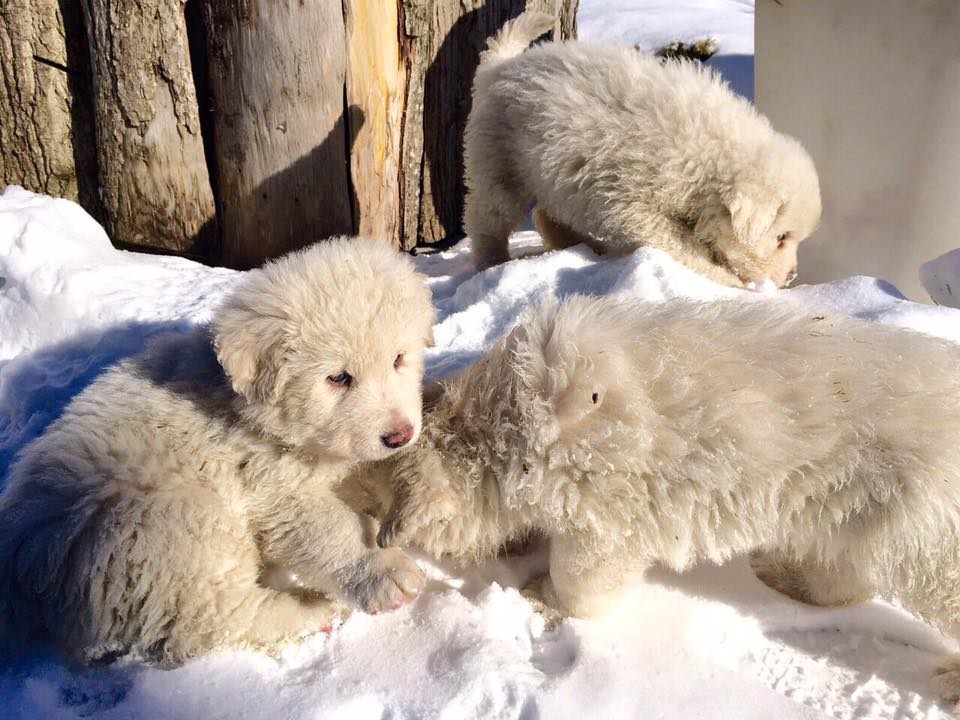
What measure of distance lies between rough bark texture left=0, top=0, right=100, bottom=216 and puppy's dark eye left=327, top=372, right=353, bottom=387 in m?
2.53

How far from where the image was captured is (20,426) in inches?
134

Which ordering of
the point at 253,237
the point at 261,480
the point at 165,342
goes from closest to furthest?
the point at 261,480, the point at 165,342, the point at 253,237

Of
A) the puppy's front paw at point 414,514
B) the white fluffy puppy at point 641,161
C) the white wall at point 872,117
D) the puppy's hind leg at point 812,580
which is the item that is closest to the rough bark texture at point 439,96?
the white fluffy puppy at point 641,161

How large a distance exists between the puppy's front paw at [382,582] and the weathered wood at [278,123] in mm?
2379

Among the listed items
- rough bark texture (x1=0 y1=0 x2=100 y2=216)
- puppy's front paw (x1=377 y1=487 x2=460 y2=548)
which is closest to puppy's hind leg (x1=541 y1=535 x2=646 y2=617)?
puppy's front paw (x1=377 y1=487 x2=460 y2=548)

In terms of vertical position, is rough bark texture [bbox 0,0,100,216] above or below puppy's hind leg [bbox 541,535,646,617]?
above

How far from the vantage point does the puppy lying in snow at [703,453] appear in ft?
7.83

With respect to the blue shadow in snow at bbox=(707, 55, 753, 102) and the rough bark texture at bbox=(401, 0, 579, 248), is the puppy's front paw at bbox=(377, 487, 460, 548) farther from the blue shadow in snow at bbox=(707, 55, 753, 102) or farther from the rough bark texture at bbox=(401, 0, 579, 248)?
the blue shadow in snow at bbox=(707, 55, 753, 102)

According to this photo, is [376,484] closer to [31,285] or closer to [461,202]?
[31,285]

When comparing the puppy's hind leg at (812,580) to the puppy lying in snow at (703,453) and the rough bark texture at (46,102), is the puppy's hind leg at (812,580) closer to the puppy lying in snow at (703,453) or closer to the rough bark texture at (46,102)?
the puppy lying in snow at (703,453)

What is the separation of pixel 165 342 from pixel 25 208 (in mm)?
1604

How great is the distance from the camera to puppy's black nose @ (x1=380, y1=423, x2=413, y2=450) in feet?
8.39

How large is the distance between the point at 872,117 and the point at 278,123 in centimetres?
323

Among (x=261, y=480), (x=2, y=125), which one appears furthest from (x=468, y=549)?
(x=2, y=125)
